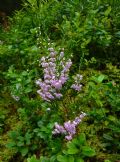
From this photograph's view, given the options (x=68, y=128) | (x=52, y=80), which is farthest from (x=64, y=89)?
(x=68, y=128)

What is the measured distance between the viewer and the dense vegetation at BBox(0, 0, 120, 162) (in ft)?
11.0

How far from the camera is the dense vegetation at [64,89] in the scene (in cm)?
334

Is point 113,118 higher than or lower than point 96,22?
lower

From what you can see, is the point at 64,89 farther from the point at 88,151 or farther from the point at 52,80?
the point at 88,151

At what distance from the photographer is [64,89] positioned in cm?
352

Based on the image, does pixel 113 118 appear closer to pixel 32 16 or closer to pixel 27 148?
pixel 27 148

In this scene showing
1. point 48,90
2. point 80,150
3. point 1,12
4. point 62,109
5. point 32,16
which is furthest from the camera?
point 1,12

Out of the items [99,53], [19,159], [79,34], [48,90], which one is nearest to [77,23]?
[79,34]

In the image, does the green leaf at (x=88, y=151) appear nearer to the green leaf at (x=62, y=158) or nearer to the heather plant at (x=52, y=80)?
the green leaf at (x=62, y=158)

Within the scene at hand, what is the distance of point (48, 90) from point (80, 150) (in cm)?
59

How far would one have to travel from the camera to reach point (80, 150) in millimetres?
3100

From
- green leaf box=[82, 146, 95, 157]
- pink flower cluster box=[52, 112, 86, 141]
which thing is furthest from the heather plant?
green leaf box=[82, 146, 95, 157]

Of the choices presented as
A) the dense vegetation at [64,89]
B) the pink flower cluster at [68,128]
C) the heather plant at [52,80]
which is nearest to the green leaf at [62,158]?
the dense vegetation at [64,89]

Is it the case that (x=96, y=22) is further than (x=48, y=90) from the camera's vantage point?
Yes
